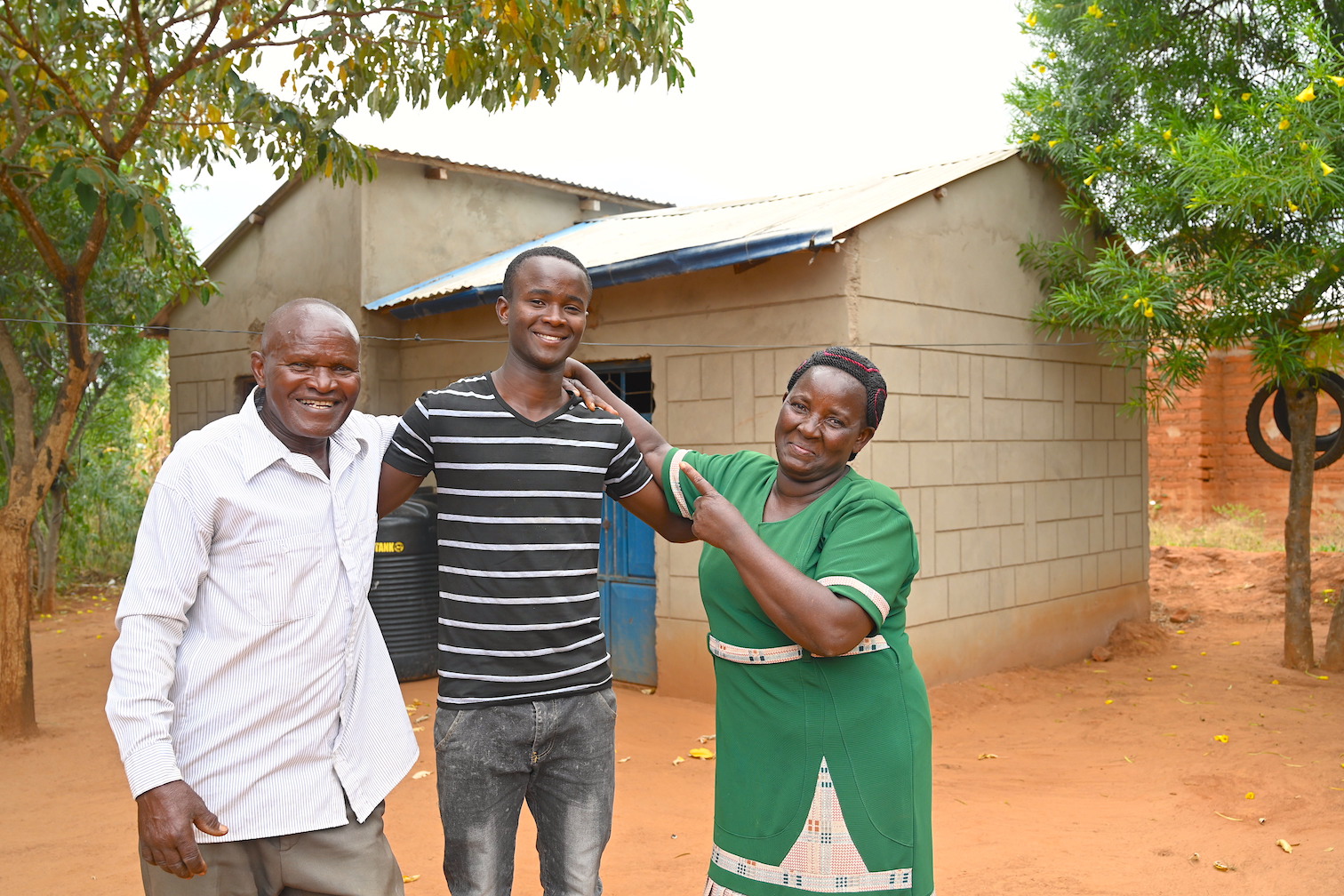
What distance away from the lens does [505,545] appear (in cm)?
227

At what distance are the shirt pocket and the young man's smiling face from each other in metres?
0.62

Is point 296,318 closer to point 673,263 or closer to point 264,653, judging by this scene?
point 264,653

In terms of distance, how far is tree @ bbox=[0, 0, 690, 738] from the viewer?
206 inches

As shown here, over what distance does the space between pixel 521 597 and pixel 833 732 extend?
717mm

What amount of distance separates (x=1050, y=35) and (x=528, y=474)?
7.43 m

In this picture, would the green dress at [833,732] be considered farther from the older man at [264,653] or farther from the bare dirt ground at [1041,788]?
the bare dirt ground at [1041,788]

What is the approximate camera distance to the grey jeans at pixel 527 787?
7.33 ft

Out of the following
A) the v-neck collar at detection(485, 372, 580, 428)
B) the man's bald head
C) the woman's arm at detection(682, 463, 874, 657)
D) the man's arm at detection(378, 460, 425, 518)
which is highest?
the man's bald head

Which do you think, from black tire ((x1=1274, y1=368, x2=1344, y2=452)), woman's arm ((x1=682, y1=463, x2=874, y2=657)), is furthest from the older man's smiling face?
black tire ((x1=1274, y1=368, x2=1344, y2=452))

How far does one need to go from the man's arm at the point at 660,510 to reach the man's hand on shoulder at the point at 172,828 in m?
1.09

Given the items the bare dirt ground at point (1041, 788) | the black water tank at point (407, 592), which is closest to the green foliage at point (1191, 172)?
the bare dirt ground at point (1041, 788)

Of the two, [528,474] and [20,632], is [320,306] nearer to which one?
[528,474]

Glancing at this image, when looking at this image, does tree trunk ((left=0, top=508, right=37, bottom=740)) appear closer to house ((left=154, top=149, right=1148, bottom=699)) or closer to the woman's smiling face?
house ((left=154, top=149, right=1148, bottom=699))

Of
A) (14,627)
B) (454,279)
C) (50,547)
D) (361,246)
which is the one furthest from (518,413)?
(50,547)
